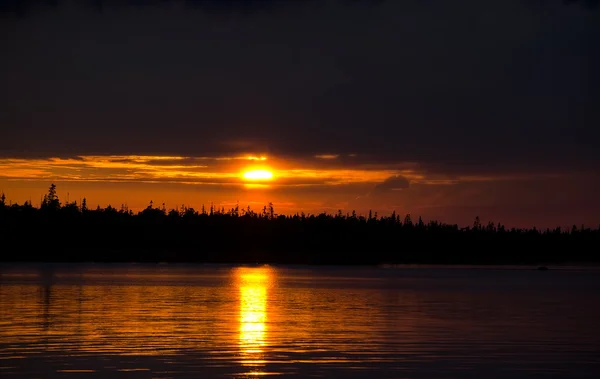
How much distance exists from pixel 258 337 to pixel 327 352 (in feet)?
19.8

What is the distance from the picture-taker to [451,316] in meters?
58.0

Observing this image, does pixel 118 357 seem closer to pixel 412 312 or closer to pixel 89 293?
pixel 412 312

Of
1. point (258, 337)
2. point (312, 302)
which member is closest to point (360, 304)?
point (312, 302)

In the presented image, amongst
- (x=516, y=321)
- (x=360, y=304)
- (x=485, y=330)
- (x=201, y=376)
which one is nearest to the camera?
(x=201, y=376)

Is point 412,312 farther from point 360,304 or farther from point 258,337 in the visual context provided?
point 258,337

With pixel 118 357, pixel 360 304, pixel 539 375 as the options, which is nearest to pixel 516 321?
pixel 360 304

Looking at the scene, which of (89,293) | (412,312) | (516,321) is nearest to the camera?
(516,321)

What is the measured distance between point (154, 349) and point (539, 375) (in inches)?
593

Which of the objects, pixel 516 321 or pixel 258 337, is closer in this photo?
pixel 258 337

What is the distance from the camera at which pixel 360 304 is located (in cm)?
7025

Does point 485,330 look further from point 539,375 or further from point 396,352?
point 539,375

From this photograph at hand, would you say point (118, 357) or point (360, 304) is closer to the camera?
point (118, 357)

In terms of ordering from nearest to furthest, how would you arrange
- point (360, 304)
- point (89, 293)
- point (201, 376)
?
point (201, 376), point (360, 304), point (89, 293)

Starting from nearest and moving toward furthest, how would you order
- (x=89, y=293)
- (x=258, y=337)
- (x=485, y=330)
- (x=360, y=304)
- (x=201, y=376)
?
(x=201, y=376) < (x=258, y=337) < (x=485, y=330) < (x=360, y=304) < (x=89, y=293)
